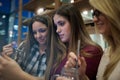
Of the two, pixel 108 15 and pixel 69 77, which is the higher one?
pixel 108 15

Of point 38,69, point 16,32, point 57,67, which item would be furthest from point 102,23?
point 16,32

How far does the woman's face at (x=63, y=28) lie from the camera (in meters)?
1.19

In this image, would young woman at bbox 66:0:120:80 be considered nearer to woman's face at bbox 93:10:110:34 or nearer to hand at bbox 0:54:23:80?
woman's face at bbox 93:10:110:34

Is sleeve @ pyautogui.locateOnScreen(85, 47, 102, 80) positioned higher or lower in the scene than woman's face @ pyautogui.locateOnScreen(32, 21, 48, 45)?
Answer: lower

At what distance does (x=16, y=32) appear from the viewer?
9.39ft

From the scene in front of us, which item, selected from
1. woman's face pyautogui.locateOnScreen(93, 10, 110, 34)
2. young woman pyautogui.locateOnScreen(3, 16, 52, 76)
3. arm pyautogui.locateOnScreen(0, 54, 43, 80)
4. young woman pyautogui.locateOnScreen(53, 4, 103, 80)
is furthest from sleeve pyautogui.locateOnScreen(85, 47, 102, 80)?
arm pyautogui.locateOnScreen(0, 54, 43, 80)

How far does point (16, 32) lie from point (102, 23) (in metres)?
2.08

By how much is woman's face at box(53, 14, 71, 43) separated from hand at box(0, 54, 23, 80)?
2.46ft

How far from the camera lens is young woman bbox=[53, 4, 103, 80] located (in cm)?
105

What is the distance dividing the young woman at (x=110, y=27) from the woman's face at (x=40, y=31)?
55 cm

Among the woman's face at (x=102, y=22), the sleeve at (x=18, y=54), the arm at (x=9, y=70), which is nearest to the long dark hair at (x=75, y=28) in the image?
the woman's face at (x=102, y=22)

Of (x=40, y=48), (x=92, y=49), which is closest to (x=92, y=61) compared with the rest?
(x=92, y=49)

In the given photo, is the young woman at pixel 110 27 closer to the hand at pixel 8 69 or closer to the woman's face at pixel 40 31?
the hand at pixel 8 69

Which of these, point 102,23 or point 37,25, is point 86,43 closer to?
point 102,23
